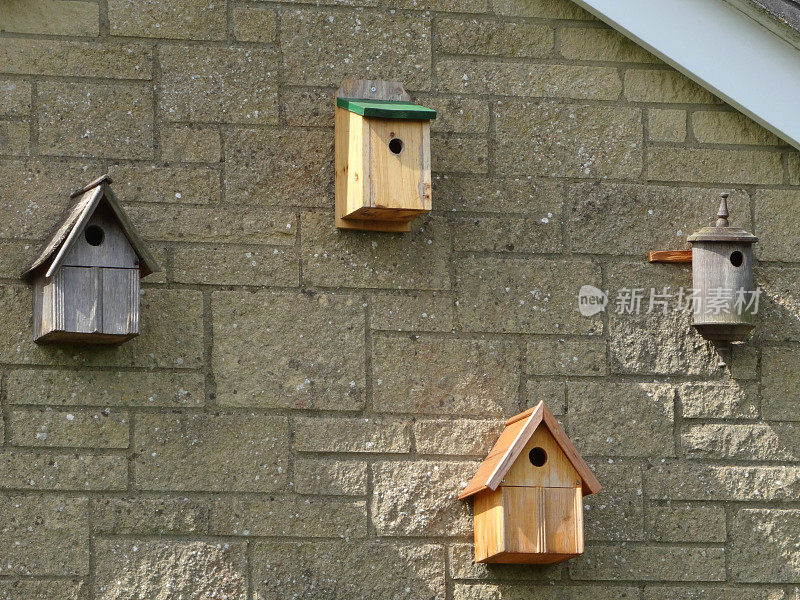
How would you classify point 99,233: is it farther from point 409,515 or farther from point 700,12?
point 700,12

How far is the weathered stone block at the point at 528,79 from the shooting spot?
423 cm

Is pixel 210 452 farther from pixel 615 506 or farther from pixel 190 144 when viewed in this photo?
pixel 615 506

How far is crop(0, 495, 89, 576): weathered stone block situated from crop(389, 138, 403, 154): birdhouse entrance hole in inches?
60.8

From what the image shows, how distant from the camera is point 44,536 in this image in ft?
12.5

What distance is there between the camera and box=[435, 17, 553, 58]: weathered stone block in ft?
13.9

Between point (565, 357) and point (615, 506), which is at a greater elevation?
point (565, 357)

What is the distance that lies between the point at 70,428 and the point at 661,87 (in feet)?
7.92

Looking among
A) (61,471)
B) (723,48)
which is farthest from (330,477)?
(723,48)

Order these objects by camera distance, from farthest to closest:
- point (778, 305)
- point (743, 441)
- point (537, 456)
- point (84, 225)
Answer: point (778, 305) < point (743, 441) < point (537, 456) < point (84, 225)

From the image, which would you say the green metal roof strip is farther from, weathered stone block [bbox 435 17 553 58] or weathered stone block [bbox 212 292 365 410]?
weathered stone block [bbox 212 292 365 410]

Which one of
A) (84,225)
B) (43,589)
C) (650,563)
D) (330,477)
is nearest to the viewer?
(84,225)

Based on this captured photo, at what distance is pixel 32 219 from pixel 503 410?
1731mm

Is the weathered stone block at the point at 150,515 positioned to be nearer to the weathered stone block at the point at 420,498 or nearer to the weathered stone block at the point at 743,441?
the weathered stone block at the point at 420,498

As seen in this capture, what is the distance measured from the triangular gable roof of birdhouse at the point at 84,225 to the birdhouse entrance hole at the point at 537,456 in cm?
135
